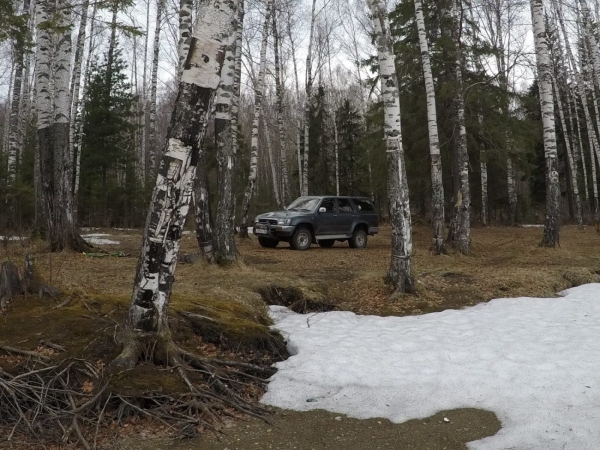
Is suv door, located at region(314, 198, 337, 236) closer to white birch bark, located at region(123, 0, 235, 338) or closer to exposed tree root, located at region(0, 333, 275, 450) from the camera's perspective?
exposed tree root, located at region(0, 333, 275, 450)

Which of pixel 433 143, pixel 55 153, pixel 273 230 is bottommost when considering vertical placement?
pixel 273 230

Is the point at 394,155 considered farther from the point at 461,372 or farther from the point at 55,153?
the point at 55,153

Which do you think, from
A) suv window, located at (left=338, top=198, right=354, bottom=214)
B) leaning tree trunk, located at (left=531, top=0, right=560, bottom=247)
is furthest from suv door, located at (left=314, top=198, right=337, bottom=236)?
leaning tree trunk, located at (left=531, top=0, right=560, bottom=247)

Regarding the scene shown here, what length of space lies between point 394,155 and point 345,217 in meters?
7.79

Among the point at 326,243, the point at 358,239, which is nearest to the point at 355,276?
the point at 326,243

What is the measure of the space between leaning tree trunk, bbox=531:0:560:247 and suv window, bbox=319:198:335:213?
6.36 metres

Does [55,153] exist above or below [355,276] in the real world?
above

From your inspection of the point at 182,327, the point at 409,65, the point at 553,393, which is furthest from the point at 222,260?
the point at 409,65

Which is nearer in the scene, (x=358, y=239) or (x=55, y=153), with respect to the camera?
(x=55, y=153)

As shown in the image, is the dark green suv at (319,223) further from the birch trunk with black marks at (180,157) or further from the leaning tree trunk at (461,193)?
the birch trunk with black marks at (180,157)

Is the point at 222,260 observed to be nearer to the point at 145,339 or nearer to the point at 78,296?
the point at 78,296

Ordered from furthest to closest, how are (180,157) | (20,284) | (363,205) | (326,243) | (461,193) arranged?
(363,205)
(326,243)
(461,193)
(20,284)
(180,157)

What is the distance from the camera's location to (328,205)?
15055 millimetres

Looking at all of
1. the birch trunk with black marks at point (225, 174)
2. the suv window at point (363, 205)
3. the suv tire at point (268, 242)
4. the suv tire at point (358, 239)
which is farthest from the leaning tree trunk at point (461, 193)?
the birch trunk with black marks at point (225, 174)
